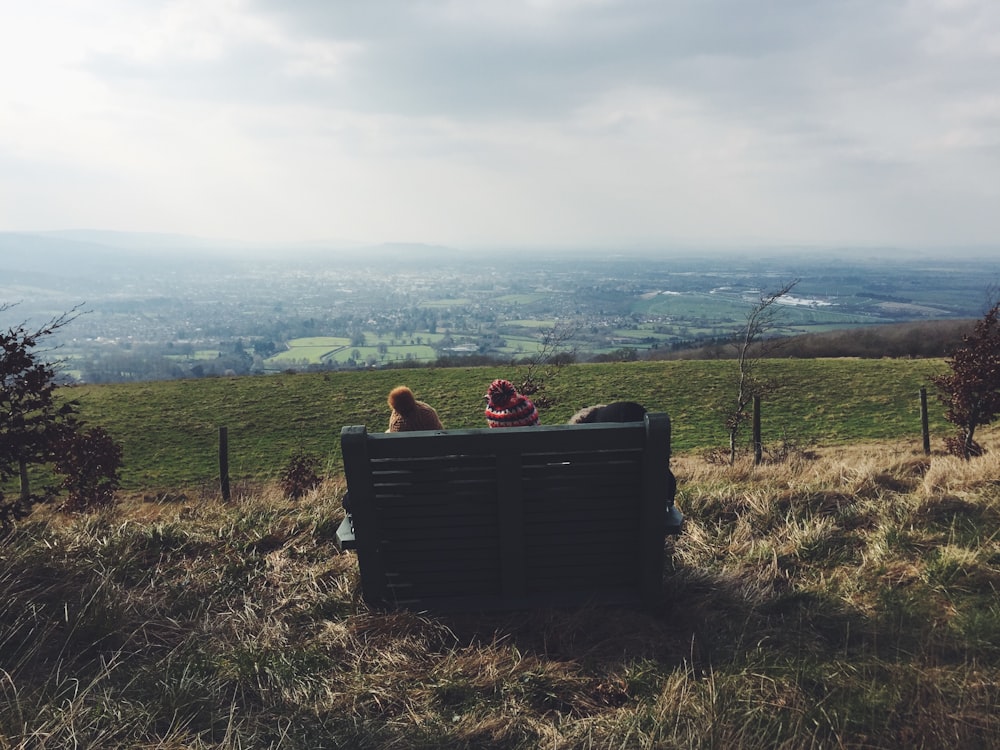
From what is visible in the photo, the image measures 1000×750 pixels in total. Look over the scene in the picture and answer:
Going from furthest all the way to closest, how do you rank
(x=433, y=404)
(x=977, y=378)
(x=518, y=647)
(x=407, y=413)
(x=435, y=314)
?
1. (x=435, y=314)
2. (x=433, y=404)
3. (x=977, y=378)
4. (x=407, y=413)
5. (x=518, y=647)

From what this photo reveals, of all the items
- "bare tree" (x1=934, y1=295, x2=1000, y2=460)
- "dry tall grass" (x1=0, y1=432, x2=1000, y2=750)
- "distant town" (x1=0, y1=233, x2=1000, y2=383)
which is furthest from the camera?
"distant town" (x1=0, y1=233, x2=1000, y2=383)

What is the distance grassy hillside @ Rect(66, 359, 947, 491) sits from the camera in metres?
20.9

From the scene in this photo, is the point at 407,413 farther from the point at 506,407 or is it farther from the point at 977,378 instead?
the point at 977,378

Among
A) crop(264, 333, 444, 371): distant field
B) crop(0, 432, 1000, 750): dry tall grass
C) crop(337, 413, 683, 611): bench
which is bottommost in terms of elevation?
crop(264, 333, 444, 371): distant field

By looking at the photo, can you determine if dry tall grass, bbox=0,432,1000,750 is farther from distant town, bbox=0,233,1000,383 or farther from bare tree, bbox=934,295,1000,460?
distant town, bbox=0,233,1000,383

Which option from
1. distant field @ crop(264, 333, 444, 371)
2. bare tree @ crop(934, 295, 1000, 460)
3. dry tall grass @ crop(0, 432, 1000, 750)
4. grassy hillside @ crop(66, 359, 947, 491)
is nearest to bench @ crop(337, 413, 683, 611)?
dry tall grass @ crop(0, 432, 1000, 750)

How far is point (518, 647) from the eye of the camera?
9.91ft

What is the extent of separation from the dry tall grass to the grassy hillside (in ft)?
45.2

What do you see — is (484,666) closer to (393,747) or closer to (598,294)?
(393,747)

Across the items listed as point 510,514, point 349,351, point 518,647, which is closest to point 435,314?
point 349,351

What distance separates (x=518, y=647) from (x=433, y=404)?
78.8 ft

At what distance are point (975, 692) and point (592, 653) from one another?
1541 mm

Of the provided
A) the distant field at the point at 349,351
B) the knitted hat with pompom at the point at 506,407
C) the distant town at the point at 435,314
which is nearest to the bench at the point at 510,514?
the knitted hat with pompom at the point at 506,407

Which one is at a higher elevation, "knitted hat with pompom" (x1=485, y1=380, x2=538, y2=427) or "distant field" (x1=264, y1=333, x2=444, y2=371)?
"knitted hat with pompom" (x1=485, y1=380, x2=538, y2=427)
